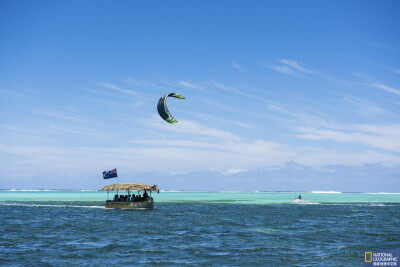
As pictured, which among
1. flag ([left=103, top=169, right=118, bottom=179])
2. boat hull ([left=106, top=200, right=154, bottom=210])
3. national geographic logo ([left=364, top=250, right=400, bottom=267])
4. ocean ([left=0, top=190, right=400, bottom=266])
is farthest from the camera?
flag ([left=103, top=169, right=118, bottom=179])

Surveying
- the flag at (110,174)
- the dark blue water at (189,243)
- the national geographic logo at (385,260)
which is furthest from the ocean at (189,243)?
the flag at (110,174)

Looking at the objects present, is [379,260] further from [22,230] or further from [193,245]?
[22,230]

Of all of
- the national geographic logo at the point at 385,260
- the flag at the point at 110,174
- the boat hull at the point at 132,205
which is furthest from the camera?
the flag at the point at 110,174

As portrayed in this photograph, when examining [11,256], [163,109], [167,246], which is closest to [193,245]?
[167,246]

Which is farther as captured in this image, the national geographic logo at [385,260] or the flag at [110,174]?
the flag at [110,174]

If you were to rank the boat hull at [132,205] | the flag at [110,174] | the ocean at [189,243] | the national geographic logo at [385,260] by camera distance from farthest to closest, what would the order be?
the flag at [110,174] → the boat hull at [132,205] → the ocean at [189,243] → the national geographic logo at [385,260]

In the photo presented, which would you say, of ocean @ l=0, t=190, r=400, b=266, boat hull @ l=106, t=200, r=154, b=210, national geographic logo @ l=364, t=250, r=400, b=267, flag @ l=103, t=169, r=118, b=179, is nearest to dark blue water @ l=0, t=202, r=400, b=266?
ocean @ l=0, t=190, r=400, b=266

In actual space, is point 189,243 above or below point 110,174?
below

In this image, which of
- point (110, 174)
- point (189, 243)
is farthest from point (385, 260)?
point (110, 174)

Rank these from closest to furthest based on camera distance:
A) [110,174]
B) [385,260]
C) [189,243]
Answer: [385,260]
[189,243]
[110,174]

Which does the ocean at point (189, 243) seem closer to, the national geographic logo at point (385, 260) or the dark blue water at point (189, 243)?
the dark blue water at point (189, 243)

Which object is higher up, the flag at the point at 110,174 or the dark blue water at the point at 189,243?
the flag at the point at 110,174

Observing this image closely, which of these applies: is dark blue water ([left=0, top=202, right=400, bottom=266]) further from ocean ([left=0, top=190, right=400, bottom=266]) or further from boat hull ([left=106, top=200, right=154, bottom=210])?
boat hull ([left=106, top=200, right=154, bottom=210])

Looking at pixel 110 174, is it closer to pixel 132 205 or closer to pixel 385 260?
pixel 132 205
